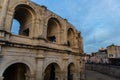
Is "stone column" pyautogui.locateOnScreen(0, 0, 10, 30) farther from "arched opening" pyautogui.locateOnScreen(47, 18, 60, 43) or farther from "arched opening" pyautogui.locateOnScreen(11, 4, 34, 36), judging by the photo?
"arched opening" pyautogui.locateOnScreen(47, 18, 60, 43)

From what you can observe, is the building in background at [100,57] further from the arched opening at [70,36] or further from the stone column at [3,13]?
the stone column at [3,13]

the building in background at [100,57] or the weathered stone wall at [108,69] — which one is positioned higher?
the building in background at [100,57]

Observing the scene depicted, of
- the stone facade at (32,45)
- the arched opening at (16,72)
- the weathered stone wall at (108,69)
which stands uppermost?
the stone facade at (32,45)

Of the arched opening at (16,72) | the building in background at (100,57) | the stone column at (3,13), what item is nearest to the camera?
the stone column at (3,13)

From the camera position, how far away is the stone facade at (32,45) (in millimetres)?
10844

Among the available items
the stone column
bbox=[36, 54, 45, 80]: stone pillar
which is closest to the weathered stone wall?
bbox=[36, 54, 45, 80]: stone pillar

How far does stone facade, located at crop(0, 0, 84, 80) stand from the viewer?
10844mm

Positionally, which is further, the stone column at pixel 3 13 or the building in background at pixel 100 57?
the building in background at pixel 100 57

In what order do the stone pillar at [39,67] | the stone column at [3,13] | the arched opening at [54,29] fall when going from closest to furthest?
1. the stone column at [3,13]
2. the stone pillar at [39,67]
3. the arched opening at [54,29]

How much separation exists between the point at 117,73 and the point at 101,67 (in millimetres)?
6875

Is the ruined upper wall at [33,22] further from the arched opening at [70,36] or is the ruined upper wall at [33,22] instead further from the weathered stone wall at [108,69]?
the weathered stone wall at [108,69]

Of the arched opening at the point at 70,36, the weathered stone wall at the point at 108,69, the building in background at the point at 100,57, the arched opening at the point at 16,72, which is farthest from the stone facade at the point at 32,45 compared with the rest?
the building in background at the point at 100,57

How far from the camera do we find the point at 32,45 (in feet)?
40.8

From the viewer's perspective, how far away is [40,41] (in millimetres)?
13156
